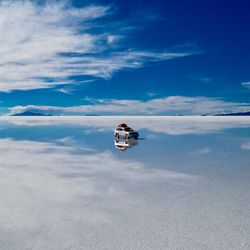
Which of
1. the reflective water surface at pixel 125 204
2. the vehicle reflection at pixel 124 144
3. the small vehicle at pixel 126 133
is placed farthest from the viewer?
the small vehicle at pixel 126 133

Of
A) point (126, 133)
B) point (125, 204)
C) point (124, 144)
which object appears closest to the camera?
point (125, 204)

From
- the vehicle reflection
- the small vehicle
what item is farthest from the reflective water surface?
the small vehicle

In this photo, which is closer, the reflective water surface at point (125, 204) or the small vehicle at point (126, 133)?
the reflective water surface at point (125, 204)

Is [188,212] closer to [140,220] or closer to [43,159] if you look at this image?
[140,220]

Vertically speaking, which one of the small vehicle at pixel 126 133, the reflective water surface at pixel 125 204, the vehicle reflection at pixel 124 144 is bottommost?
the reflective water surface at pixel 125 204

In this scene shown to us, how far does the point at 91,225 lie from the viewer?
8.28 metres

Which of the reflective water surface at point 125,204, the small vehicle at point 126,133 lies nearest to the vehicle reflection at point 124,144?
the small vehicle at point 126,133

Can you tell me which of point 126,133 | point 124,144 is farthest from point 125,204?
point 126,133

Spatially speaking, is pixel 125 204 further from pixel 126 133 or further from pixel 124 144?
pixel 126 133

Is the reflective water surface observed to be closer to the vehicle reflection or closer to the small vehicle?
the vehicle reflection

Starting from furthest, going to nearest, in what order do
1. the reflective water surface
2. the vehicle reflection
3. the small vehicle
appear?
the small vehicle → the vehicle reflection → the reflective water surface

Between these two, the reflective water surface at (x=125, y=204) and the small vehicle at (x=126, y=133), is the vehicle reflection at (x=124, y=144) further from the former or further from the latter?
the reflective water surface at (x=125, y=204)

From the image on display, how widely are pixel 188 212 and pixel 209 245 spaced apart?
2.21m

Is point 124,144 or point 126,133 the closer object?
point 124,144
